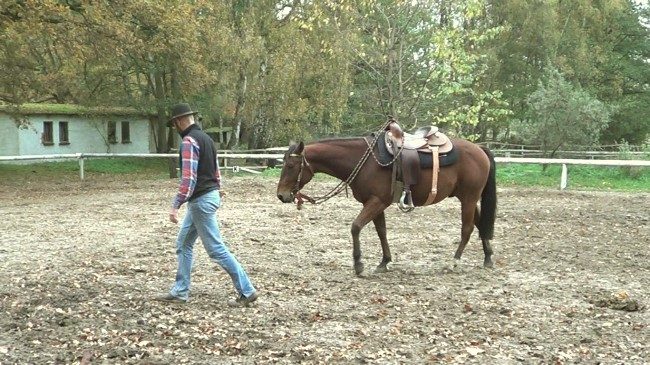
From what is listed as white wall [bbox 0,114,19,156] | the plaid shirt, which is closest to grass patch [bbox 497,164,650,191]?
the plaid shirt

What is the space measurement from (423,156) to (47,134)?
31.5 metres

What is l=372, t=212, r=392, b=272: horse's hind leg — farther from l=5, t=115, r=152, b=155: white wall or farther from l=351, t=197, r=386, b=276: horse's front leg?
l=5, t=115, r=152, b=155: white wall

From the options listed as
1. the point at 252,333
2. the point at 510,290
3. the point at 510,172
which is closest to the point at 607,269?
the point at 510,290

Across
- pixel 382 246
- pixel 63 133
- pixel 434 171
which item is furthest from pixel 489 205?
pixel 63 133

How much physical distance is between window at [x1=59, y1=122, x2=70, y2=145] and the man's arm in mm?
32264

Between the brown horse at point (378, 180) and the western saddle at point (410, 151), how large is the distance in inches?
3.7

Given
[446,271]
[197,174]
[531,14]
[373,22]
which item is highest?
[531,14]

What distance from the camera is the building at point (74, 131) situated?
32.6 metres

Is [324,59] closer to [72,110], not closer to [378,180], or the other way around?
[72,110]

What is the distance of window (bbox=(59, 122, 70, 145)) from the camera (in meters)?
35.2

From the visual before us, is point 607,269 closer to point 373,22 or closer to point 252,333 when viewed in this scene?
point 252,333

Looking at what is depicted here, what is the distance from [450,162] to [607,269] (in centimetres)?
231

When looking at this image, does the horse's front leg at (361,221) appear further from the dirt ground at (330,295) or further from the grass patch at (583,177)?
the grass patch at (583,177)

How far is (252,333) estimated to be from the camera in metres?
5.15
